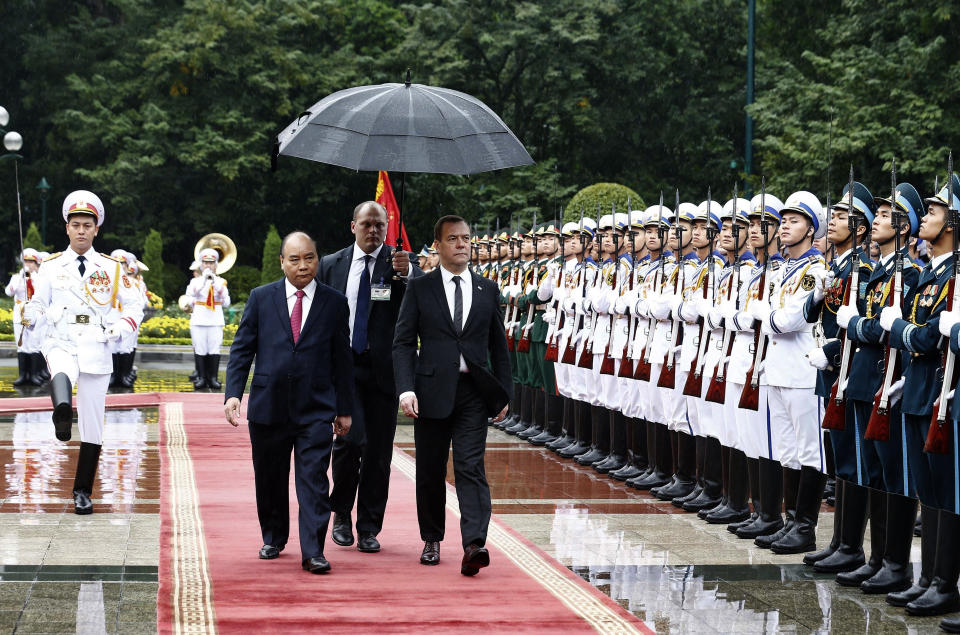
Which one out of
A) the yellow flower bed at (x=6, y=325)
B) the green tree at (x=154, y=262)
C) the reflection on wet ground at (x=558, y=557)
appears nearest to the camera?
the reflection on wet ground at (x=558, y=557)

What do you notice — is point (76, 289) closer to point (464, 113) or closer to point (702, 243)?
point (464, 113)

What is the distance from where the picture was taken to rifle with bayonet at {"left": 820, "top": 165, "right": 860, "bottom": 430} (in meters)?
7.62

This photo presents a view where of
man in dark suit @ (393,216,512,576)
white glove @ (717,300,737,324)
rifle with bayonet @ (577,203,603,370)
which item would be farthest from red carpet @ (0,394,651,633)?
rifle with bayonet @ (577,203,603,370)

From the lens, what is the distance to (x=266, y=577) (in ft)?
23.7

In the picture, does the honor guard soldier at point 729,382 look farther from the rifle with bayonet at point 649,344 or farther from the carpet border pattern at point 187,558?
the carpet border pattern at point 187,558

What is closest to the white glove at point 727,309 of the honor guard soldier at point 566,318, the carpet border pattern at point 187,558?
the carpet border pattern at point 187,558

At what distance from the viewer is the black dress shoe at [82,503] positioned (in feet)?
30.8

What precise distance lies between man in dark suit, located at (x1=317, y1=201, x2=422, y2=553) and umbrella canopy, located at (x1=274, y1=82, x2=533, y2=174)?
47 centimetres

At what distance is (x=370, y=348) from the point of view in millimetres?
8156

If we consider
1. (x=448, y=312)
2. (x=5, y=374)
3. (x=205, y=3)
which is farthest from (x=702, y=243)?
(x=205, y=3)

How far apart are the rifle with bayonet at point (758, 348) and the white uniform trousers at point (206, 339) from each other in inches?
515

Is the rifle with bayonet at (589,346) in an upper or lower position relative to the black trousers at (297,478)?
upper

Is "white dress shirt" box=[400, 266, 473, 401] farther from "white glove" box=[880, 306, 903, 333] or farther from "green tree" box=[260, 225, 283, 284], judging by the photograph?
"green tree" box=[260, 225, 283, 284]

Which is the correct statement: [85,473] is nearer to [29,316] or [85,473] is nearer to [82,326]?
[82,326]
